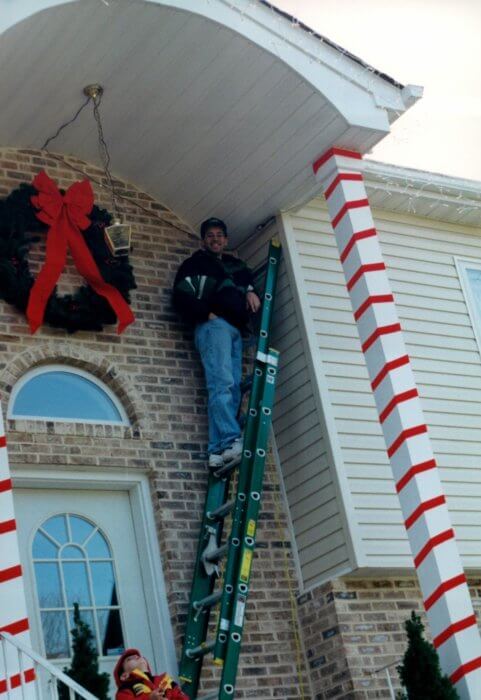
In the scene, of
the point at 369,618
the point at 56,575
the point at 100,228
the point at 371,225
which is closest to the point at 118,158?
the point at 100,228

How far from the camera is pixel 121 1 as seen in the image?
27.0ft

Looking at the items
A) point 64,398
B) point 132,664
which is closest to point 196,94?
point 64,398

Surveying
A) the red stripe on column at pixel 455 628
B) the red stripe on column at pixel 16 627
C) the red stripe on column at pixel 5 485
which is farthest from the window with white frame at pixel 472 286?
the red stripe on column at pixel 16 627

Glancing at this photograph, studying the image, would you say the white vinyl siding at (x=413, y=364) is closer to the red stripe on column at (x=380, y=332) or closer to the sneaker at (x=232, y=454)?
the sneaker at (x=232, y=454)

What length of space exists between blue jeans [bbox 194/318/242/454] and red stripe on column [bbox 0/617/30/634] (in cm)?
253

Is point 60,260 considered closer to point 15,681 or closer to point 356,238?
point 356,238

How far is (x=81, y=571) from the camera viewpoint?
28.0ft

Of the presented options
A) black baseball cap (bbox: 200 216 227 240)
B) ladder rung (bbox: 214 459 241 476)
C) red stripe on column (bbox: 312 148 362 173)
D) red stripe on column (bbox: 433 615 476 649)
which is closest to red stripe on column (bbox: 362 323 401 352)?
ladder rung (bbox: 214 459 241 476)

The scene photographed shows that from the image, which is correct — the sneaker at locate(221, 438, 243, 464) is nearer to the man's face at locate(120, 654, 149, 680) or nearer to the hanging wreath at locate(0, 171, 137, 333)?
the hanging wreath at locate(0, 171, 137, 333)

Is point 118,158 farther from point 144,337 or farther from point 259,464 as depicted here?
point 259,464

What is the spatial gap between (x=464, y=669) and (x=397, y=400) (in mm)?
1696

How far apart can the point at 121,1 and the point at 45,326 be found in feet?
7.33

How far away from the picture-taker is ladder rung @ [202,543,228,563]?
28.3 ft

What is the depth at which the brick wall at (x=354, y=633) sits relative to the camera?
857 centimetres
